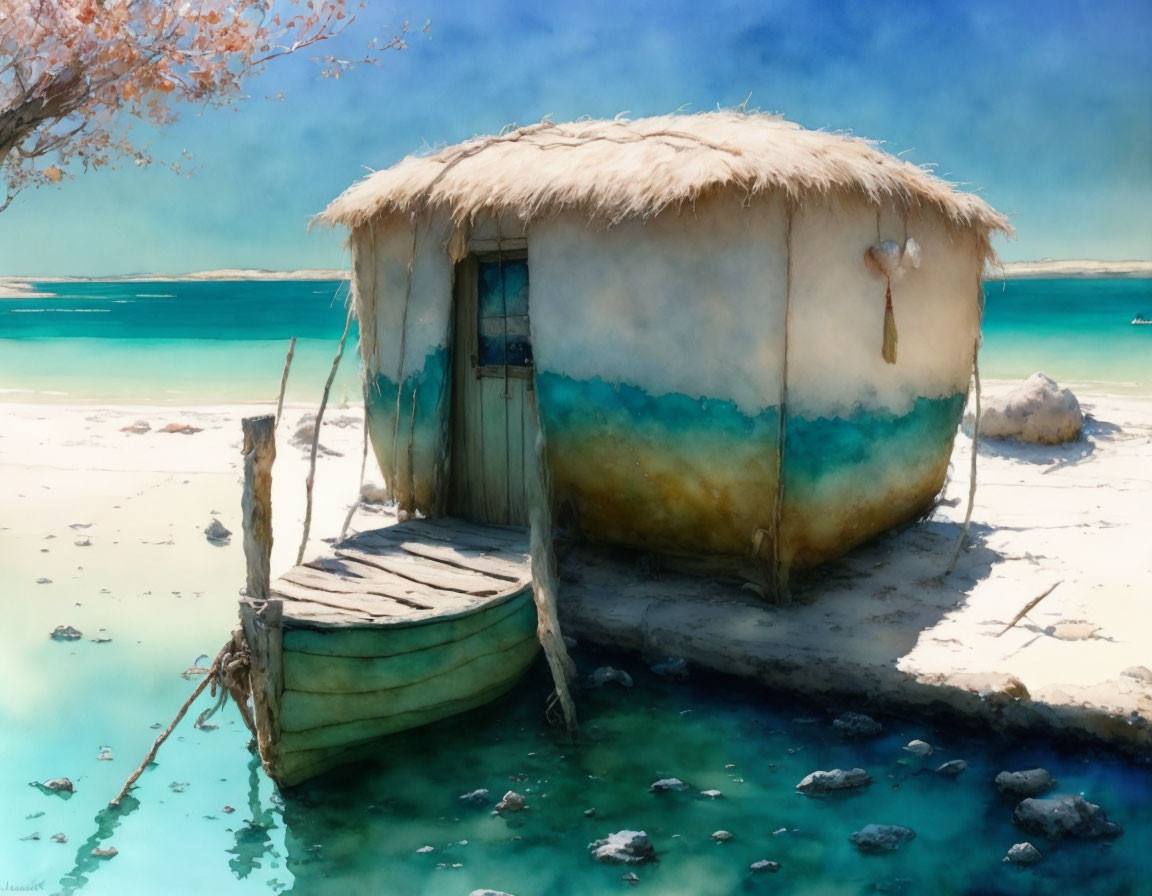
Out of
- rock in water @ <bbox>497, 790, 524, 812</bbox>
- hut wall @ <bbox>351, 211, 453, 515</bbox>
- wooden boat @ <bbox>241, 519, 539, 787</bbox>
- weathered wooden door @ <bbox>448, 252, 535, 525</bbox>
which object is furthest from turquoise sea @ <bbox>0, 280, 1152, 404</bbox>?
rock in water @ <bbox>497, 790, 524, 812</bbox>

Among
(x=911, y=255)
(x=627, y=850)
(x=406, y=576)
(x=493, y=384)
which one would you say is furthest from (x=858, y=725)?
(x=493, y=384)

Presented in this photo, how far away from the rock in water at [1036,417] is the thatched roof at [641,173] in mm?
4094

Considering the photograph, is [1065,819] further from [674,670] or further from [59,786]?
[59,786]

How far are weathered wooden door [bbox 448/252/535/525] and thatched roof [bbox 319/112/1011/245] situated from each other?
518mm

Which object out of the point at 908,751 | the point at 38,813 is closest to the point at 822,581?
the point at 908,751

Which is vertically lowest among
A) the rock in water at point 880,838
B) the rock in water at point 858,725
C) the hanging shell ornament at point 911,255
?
the rock in water at point 880,838

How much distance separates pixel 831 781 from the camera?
4957 millimetres

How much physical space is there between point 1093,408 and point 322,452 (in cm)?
917

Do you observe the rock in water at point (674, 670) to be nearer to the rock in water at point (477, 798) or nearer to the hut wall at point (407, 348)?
the rock in water at point (477, 798)

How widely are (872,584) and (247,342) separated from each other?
36.8 metres

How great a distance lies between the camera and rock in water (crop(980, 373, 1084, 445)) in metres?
11.2

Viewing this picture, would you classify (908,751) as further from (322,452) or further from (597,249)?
(322,452)

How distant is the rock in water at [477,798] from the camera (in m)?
4.84

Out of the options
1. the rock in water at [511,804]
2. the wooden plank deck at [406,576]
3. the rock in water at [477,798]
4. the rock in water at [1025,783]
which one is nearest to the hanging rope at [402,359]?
the wooden plank deck at [406,576]
